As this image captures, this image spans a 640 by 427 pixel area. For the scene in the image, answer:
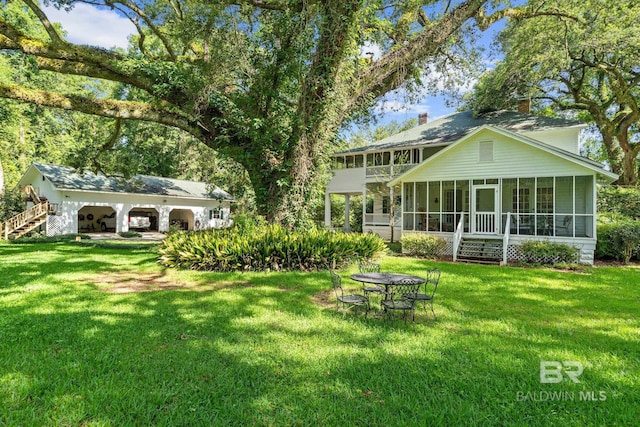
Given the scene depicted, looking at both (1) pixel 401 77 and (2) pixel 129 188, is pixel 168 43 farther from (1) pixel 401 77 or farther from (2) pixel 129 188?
(2) pixel 129 188

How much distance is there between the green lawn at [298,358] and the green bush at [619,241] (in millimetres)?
6741

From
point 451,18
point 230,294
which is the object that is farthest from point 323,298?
point 451,18

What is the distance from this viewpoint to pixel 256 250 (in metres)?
9.62

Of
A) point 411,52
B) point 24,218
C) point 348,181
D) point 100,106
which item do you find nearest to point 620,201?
point 411,52

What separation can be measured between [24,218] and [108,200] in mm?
4543

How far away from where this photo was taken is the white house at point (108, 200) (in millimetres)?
20656

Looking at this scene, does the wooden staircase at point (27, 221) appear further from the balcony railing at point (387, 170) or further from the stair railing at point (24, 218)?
the balcony railing at point (387, 170)

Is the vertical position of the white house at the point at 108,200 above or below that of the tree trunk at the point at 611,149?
below

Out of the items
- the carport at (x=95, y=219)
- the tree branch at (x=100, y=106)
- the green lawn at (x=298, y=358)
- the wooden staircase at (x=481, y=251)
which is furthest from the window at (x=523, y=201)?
the carport at (x=95, y=219)

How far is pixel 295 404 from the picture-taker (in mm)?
3031

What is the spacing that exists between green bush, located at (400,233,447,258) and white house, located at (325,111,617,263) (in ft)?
2.17

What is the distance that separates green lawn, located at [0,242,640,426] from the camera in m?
2.93

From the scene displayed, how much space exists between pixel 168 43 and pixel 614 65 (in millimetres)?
21271

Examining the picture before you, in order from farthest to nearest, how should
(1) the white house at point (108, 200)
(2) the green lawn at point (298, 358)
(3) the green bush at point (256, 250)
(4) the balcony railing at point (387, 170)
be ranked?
1. (1) the white house at point (108, 200)
2. (4) the balcony railing at point (387, 170)
3. (3) the green bush at point (256, 250)
4. (2) the green lawn at point (298, 358)
